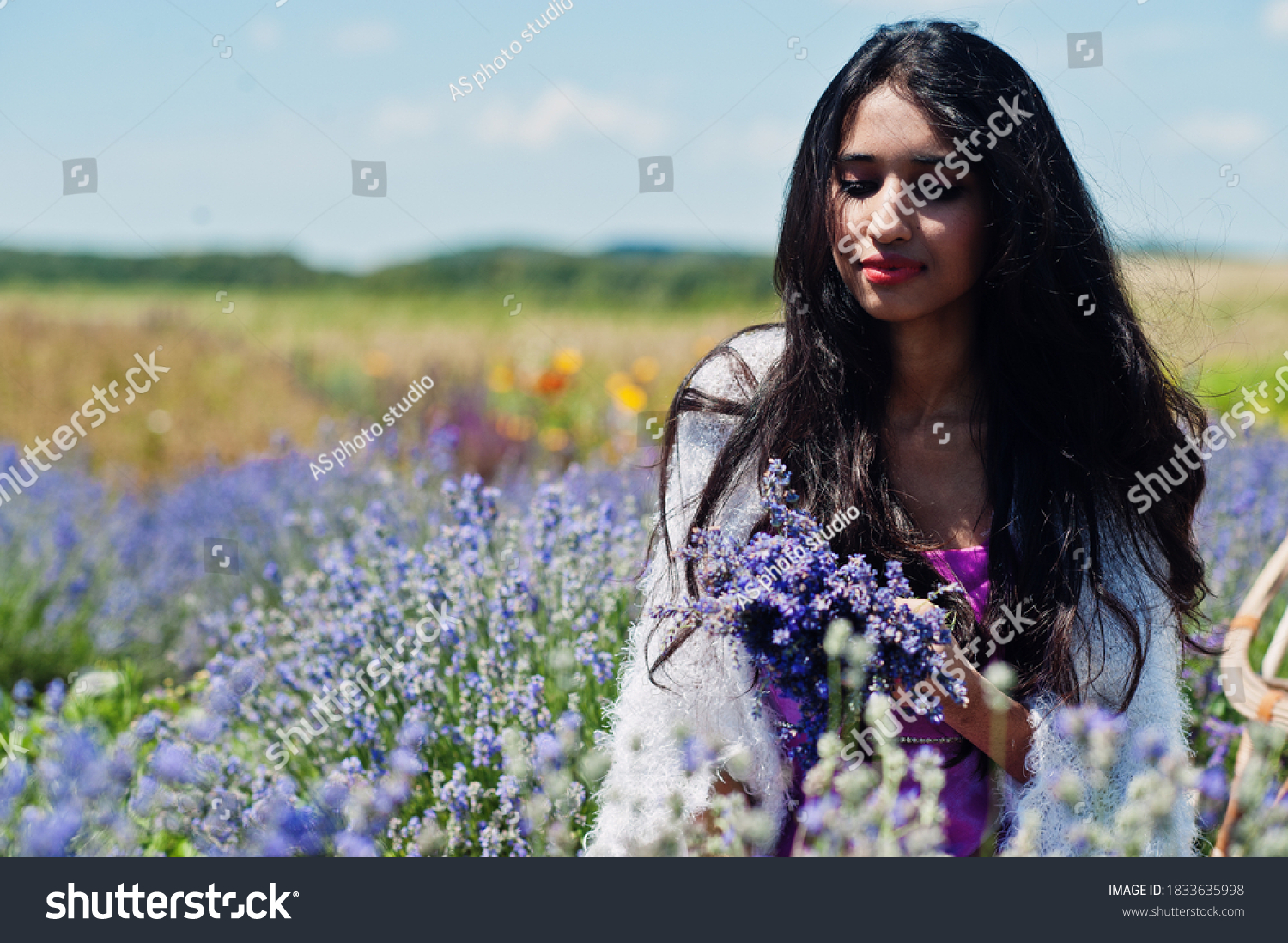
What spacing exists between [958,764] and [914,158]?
100 centimetres

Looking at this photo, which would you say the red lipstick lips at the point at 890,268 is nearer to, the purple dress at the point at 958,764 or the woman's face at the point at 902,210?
the woman's face at the point at 902,210

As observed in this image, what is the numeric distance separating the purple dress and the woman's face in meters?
0.45

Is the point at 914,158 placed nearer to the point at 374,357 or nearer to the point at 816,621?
the point at 816,621

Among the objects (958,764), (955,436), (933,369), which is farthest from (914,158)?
(958,764)

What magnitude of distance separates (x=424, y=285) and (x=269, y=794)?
19093 millimetres

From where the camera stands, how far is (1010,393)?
1.90 meters

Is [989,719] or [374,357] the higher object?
[374,357]

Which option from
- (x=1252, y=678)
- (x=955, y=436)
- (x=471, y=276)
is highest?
(x=471, y=276)

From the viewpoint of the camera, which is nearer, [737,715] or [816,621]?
[816,621]

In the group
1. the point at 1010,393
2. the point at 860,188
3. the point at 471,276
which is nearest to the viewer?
the point at 860,188

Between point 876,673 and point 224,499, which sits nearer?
point 876,673

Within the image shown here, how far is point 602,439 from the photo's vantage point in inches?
226
